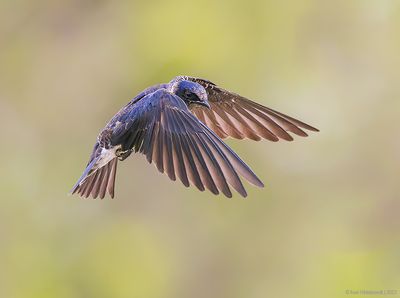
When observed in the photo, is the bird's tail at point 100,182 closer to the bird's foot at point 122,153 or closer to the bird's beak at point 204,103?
the bird's foot at point 122,153

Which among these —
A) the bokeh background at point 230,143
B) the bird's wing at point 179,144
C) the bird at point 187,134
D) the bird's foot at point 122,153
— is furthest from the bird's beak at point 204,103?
the bokeh background at point 230,143

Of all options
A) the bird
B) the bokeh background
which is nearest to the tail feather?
the bird

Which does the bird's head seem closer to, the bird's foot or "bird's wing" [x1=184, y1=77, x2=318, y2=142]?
"bird's wing" [x1=184, y1=77, x2=318, y2=142]
